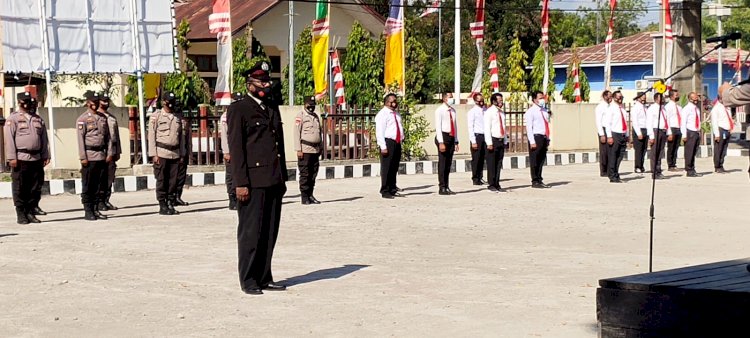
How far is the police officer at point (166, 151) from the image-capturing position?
17.7 m

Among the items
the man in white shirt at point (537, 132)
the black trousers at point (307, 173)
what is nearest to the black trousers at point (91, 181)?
the black trousers at point (307, 173)

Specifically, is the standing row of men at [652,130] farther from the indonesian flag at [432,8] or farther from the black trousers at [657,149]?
the indonesian flag at [432,8]

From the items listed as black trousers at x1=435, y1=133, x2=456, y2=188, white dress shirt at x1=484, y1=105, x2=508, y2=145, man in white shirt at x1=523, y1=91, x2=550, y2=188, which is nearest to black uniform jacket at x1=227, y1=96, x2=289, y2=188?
black trousers at x1=435, y1=133, x2=456, y2=188

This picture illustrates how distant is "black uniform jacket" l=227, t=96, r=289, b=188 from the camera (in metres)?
10.6

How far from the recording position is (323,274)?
11.6 metres

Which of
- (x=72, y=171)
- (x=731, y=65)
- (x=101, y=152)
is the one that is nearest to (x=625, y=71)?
(x=731, y=65)

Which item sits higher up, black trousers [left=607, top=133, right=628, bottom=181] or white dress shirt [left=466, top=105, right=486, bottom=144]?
white dress shirt [left=466, top=105, right=486, bottom=144]

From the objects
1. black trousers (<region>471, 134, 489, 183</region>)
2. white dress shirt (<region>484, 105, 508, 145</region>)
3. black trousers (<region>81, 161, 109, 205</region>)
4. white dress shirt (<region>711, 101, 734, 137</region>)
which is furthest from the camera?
white dress shirt (<region>711, 101, 734, 137</region>)

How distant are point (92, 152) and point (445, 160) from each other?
21.3 feet

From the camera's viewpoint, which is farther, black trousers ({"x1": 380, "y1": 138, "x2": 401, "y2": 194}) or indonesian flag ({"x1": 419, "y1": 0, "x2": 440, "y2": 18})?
indonesian flag ({"x1": 419, "y1": 0, "x2": 440, "y2": 18})

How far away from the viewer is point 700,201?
1980cm

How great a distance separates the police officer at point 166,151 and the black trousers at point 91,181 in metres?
0.82

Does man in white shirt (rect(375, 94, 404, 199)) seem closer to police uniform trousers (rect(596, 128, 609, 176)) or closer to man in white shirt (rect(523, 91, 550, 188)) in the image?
man in white shirt (rect(523, 91, 550, 188))

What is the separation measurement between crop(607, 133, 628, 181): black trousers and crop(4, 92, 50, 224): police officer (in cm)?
1133
